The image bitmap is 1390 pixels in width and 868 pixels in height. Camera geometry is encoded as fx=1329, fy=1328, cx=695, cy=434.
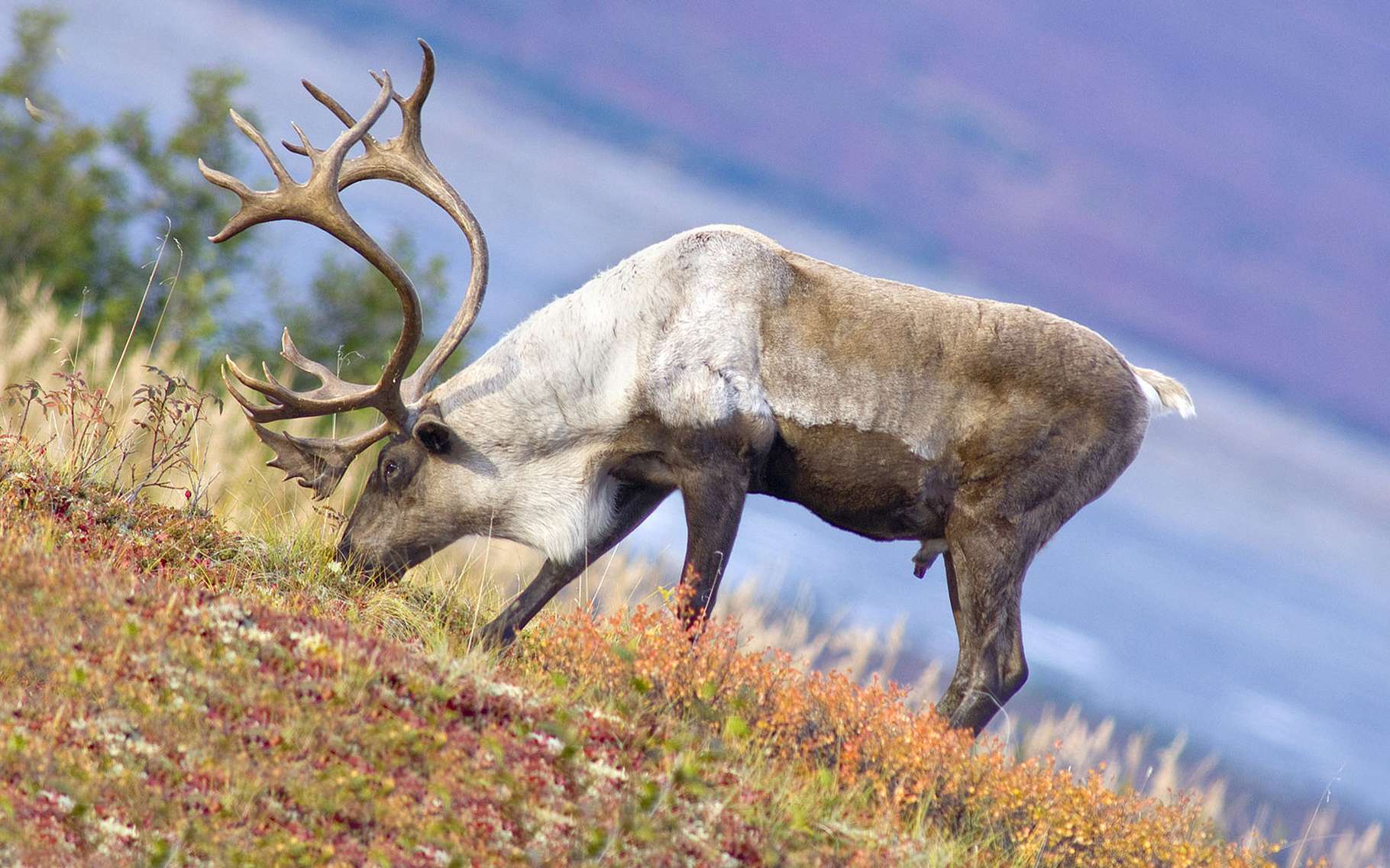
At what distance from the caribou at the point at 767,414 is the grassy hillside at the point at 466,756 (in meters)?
0.85

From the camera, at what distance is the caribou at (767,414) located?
710 cm

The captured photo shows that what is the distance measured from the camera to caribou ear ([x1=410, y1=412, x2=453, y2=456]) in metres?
7.81

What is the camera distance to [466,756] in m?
4.64

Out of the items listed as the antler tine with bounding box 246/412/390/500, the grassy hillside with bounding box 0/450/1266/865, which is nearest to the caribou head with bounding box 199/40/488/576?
the antler tine with bounding box 246/412/390/500

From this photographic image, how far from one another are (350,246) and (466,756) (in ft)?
13.8

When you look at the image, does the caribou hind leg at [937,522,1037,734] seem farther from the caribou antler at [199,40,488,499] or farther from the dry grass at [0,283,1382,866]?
the caribou antler at [199,40,488,499]

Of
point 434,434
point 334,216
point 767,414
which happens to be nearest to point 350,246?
point 334,216

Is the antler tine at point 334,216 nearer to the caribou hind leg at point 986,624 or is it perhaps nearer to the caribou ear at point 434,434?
the caribou ear at point 434,434

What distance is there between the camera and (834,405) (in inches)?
281

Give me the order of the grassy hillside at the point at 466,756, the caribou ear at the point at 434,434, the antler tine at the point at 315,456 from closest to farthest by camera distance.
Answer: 1. the grassy hillside at the point at 466,756
2. the caribou ear at the point at 434,434
3. the antler tine at the point at 315,456

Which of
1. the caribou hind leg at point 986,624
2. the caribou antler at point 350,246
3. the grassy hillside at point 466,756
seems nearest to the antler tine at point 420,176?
the caribou antler at point 350,246

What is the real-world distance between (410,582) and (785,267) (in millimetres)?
3168

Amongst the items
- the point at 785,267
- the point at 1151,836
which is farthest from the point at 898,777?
the point at 785,267

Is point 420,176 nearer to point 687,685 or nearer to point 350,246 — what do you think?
point 350,246
